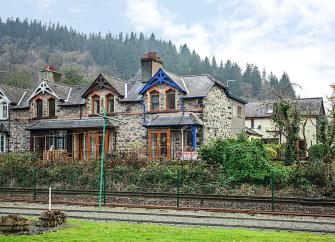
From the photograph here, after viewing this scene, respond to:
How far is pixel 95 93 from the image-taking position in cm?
3419

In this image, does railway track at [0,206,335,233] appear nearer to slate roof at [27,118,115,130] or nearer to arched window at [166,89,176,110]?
arched window at [166,89,176,110]

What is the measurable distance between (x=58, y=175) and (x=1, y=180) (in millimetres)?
4488

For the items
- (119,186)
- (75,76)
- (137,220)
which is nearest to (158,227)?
(137,220)

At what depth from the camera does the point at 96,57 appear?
12962 cm

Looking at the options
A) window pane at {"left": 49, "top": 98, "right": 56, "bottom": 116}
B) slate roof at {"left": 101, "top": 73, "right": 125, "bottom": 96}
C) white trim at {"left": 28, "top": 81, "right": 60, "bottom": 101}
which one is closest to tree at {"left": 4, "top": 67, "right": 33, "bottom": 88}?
white trim at {"left": 28, "top": 81, "right": 60, "bottom": 101}

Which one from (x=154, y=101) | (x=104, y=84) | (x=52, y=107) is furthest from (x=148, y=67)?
(x=52, y=107)

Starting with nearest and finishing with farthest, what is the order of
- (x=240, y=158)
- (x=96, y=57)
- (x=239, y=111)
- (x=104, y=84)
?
(x=240, y=158), (x=104, y=84), (x=239, y=111), (x=96, y=57)

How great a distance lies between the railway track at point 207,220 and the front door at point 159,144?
11.6 m

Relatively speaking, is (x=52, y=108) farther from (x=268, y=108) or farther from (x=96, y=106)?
(x=268, y=108)

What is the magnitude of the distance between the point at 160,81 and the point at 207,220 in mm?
17203

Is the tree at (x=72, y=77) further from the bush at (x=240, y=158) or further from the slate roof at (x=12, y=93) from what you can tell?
the bush at (x=240, y=158)

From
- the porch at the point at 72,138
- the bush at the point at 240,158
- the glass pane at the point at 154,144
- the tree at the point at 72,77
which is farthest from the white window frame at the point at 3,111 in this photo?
the tree at the point at 72,77

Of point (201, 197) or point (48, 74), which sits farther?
point (48, 74)

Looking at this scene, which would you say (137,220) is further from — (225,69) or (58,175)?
(225,69)
